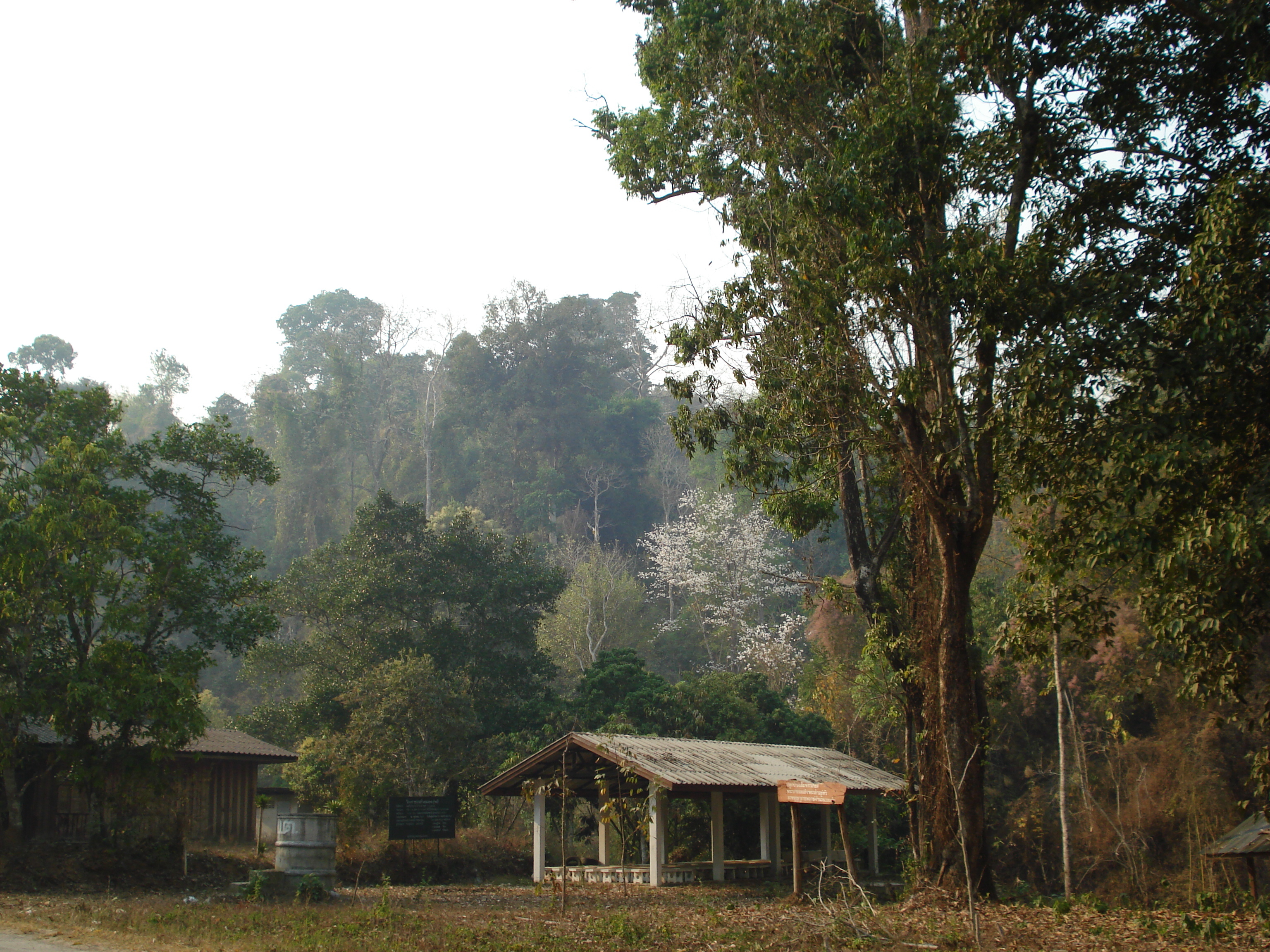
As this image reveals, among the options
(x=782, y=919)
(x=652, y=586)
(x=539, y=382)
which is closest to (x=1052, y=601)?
(x=782, y=919)

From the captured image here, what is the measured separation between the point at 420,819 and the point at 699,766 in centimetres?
635

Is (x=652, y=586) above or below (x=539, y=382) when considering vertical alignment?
below

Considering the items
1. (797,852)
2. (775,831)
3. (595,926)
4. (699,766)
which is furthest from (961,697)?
(775,831)

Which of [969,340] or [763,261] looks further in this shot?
[763,261]

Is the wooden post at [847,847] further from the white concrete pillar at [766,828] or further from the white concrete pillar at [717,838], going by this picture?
the white concrete pillar at [766,828]

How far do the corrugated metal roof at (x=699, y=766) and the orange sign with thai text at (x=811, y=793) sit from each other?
2.62 metres

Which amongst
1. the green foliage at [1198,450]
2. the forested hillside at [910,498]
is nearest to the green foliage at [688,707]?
the forested hillside at [910,498]

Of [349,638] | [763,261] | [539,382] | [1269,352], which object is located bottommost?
[349,638]

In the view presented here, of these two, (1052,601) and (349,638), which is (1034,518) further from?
(349,638)

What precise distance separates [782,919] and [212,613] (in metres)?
13.2

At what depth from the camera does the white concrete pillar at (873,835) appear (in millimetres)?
24078

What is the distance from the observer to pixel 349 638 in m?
32.2

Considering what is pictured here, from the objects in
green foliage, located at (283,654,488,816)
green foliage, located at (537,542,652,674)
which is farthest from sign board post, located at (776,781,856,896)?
green foliage, located at (537,542,652,674)

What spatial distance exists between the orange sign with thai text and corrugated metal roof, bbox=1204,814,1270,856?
4.97 m
